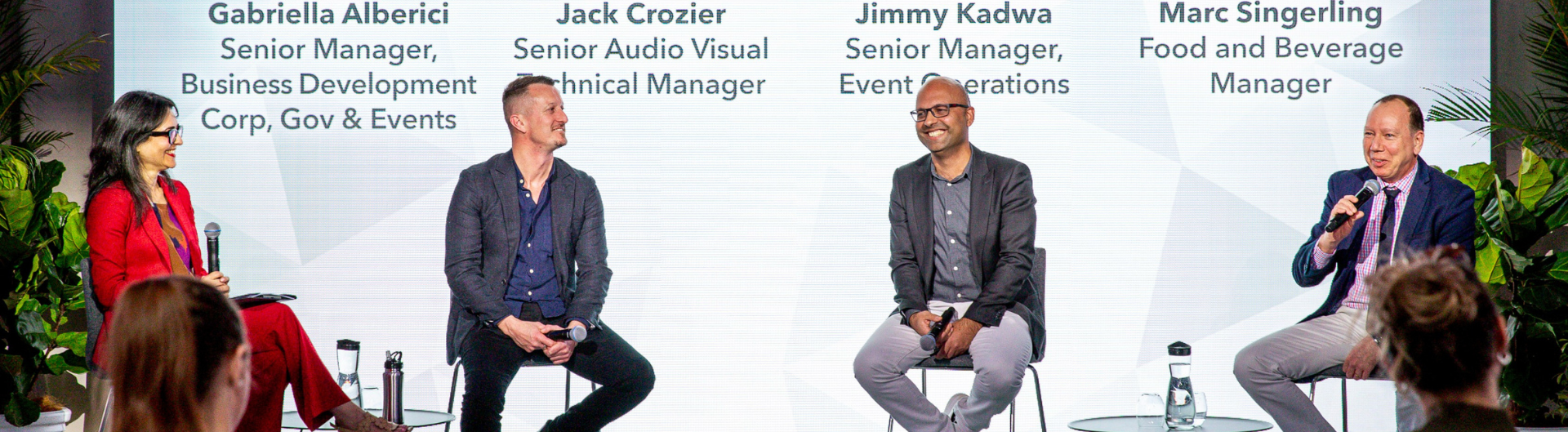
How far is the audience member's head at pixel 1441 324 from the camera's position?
4.40ft

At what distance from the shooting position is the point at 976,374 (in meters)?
3.59

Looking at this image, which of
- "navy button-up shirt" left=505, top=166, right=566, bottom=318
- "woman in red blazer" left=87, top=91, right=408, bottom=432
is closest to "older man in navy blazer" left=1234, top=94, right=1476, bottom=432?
"navy button-up shirt" left=505, top=166, right=566, bottom=318

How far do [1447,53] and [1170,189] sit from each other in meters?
1.11

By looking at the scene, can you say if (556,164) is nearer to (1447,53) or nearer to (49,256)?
(49,256)

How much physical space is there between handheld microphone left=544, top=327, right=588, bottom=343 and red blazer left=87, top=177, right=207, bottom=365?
99 cm

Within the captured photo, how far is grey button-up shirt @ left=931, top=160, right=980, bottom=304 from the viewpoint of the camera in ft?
12.7

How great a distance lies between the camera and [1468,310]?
1340mm

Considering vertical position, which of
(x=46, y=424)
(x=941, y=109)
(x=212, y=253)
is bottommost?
(x=46, y=424)

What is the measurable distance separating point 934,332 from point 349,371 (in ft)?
5.85
